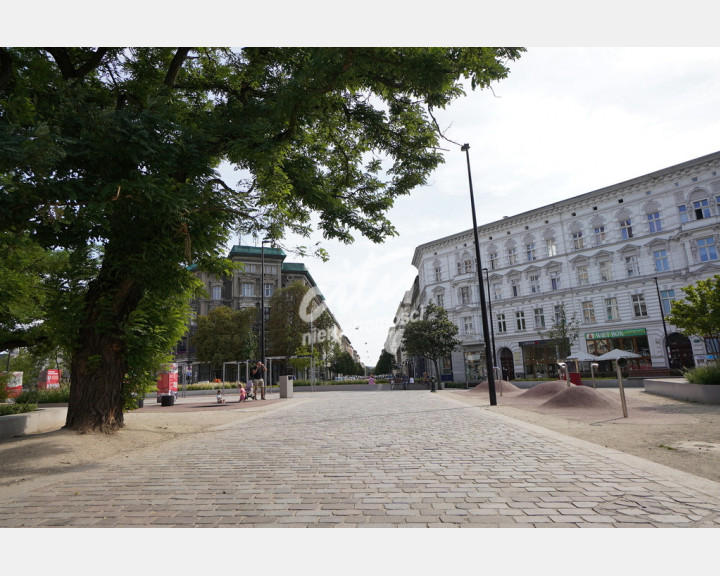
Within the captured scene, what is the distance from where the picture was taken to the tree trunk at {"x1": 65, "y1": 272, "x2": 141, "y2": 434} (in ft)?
28.5

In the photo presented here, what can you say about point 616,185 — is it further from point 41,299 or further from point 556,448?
point 41,299

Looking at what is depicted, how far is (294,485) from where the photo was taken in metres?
4.88

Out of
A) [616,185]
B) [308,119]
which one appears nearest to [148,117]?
[308,119]

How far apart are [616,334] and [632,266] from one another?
6.33 metres

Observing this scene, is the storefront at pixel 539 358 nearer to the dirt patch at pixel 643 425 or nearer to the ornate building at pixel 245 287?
the dirt patch at pixel 643 425

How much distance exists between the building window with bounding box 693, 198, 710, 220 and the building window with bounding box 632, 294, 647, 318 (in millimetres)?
7649

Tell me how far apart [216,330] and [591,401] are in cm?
5247

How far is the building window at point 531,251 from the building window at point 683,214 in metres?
12.8

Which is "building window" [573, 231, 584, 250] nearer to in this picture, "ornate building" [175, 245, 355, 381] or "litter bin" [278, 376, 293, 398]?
"litter bin" [278, 376, 293, 398]

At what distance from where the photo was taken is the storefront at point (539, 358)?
1633 inches

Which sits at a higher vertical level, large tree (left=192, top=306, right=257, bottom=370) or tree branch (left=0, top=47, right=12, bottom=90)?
tree branch (left=0, top=47, right=12, bottom=90)

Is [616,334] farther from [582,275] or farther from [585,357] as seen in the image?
[582,275]

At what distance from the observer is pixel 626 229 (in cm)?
3912

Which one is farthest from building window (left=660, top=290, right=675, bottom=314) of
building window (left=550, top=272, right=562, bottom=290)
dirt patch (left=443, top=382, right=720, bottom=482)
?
dirt patch (left=443, top=382, right=720, bottom=482)
